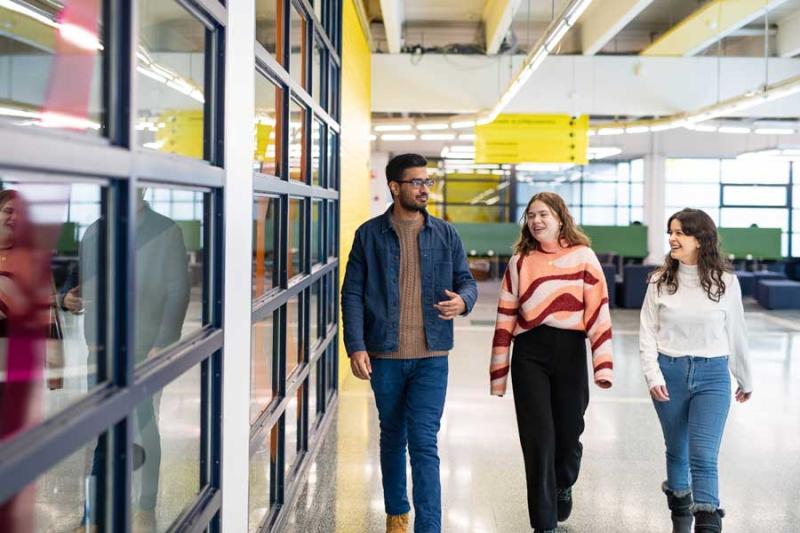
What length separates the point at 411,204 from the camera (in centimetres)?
367

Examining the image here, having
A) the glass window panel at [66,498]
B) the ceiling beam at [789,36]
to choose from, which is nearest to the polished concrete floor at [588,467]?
the glass window panel at [66,498]

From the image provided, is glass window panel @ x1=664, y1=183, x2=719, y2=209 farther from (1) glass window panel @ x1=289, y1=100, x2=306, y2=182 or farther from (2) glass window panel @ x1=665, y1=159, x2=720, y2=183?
(1) glass window panel @ x1=289, y1=100, x2=306, y2=182

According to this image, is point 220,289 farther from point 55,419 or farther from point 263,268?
point 263,268

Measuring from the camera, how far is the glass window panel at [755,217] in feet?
74.2

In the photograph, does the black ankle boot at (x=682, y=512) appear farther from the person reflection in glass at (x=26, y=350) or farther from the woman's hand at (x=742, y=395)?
the person reflection in glass at (x=26, y=350)

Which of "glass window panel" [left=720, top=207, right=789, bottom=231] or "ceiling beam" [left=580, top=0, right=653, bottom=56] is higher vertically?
"ceiling beam" [left=580, top=0, right=653, bottom=56]

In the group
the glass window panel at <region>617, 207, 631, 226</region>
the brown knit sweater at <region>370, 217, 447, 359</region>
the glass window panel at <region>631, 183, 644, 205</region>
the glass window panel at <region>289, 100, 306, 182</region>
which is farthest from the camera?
the glass window panel at <region>617, 207, 631, 226</region>

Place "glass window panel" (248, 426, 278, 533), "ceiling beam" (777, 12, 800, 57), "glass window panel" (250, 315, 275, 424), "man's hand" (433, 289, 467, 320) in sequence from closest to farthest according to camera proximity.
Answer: "man's hand" (433, 289, 467, 320) → "glass window panel" (248, 426, 278, 533) → "glass window panel" (250, 315, 275, 424) → "ceiling beam" (777, 12, 800, 57)

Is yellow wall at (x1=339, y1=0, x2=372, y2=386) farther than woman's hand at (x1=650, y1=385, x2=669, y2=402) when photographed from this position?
Yes

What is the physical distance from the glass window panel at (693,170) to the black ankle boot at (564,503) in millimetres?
20313

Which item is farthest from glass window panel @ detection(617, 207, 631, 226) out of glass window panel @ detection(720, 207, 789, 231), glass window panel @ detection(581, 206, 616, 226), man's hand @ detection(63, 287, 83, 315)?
man's hand @ detection(63, 287, 83, 315)

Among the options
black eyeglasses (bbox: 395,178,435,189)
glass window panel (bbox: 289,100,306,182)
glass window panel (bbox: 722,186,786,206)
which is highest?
glass window panel (bbox: 722,186,786,206)

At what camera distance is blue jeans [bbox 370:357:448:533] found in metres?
3.59

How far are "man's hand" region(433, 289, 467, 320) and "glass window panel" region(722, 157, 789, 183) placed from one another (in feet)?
70.0
